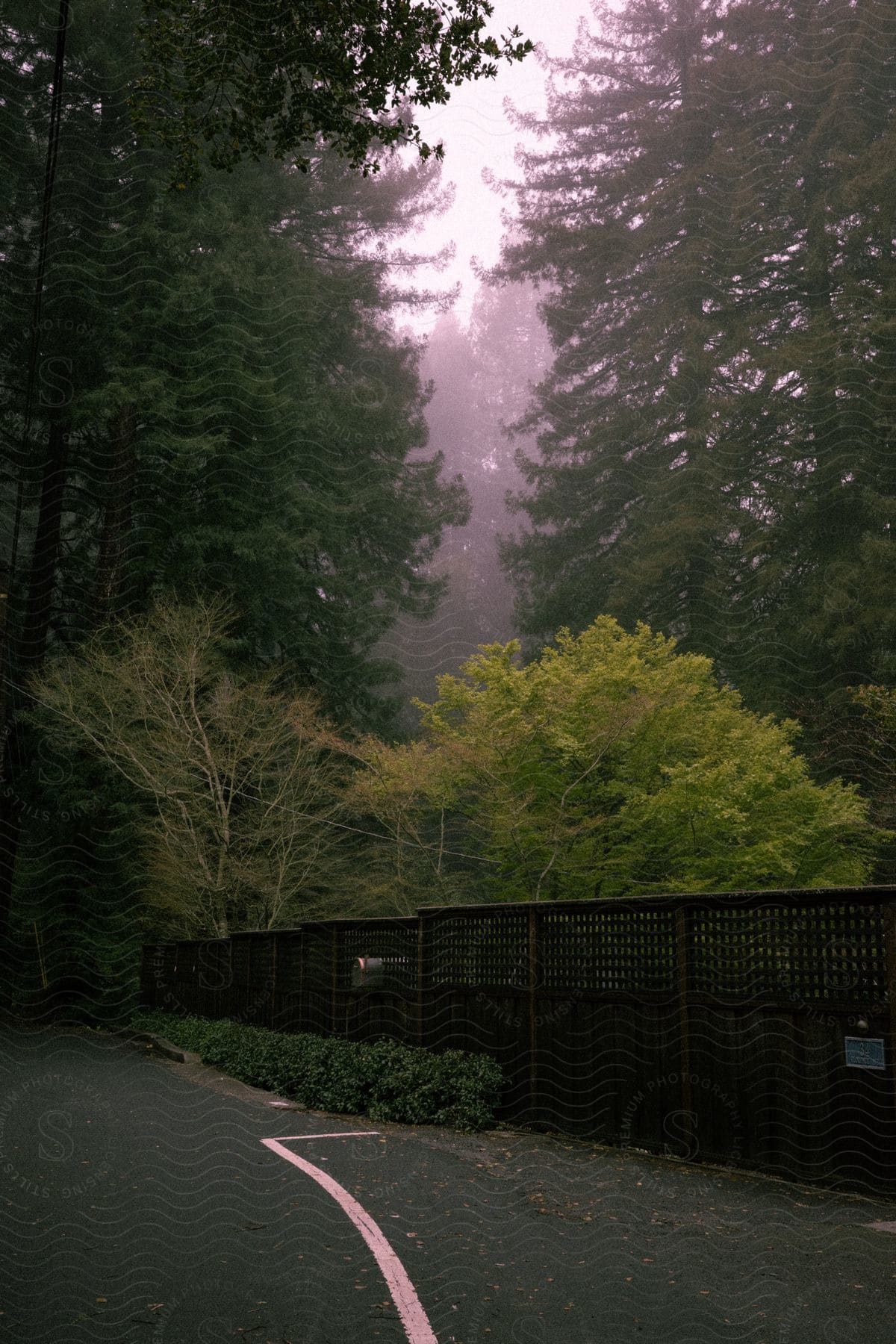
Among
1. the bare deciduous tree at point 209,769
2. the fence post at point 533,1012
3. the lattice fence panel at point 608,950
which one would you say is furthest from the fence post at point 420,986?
the bare deciduous tree at point 209,769

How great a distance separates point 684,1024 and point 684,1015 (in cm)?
6

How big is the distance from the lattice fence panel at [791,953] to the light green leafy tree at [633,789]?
218 inches

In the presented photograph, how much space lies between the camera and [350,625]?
32.2 meters

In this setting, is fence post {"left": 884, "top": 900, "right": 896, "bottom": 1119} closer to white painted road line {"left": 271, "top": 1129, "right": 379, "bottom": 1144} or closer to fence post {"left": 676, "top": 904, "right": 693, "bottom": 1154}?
fence post {"left": 676, "top": 904, "right": 693, "bottom": 1154}

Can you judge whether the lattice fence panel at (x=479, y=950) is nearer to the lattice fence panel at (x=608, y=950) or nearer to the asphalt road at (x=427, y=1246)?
the lattice fence panel at (x=608, y=950)

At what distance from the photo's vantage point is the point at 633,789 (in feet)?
49.5

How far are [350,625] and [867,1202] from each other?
86.3ft

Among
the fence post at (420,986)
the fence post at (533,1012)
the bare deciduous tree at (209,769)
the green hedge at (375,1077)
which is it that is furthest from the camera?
the bare deciduous tree at (209,769)

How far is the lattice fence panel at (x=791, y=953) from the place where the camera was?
7.38m

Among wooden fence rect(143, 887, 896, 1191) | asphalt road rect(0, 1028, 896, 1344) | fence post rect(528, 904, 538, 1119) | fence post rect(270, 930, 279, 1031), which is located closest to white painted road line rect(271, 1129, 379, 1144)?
asphalt road rect(0, 1028, 896, 1344)

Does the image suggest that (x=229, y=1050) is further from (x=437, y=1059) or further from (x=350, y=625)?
(x=350, y=625)

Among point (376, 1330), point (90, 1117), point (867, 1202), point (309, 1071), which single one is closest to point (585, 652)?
point (309, 1071)

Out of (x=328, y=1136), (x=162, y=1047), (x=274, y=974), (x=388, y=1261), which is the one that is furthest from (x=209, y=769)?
(x=388, y=1261)

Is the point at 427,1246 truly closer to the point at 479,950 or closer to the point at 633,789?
the point at 479,950
